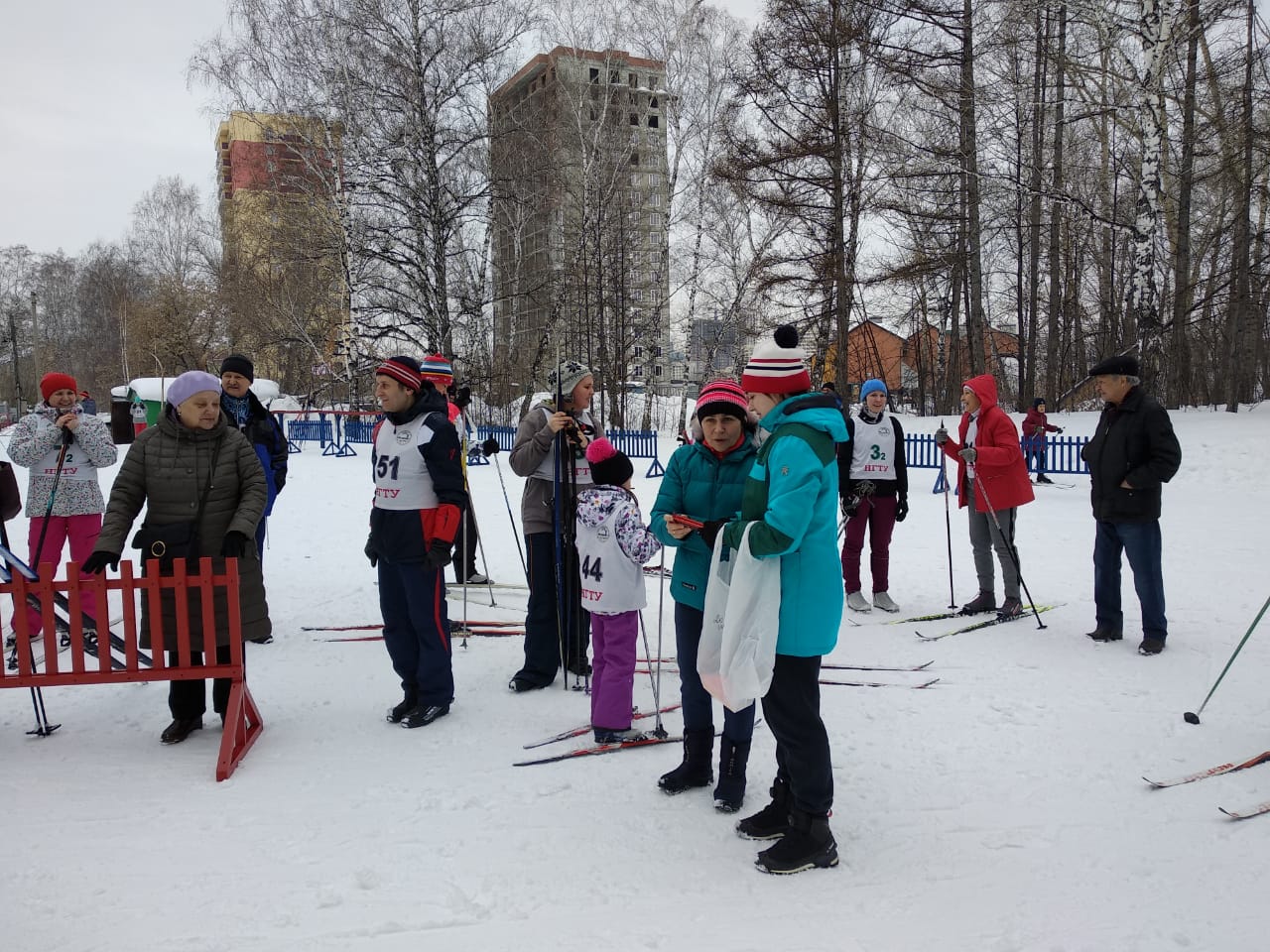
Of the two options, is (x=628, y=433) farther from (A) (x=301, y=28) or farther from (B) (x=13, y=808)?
(B) (x=13, y=808)

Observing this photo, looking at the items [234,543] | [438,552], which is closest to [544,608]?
[438,552]

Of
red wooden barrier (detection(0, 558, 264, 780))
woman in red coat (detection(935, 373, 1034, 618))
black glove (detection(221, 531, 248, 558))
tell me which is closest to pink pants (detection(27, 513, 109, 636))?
red wooden barrier (detection(0, 558, 264, 780))

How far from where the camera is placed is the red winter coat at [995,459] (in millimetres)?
5957

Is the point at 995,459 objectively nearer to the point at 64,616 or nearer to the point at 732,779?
the point at 732,779

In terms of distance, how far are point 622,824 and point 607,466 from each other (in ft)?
5.10

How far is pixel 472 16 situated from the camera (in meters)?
17.4

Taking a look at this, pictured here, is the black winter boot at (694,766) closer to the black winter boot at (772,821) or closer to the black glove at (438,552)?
the black winter boot at (772,821)

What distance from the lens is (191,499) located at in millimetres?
3918

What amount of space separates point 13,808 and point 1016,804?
158 inches

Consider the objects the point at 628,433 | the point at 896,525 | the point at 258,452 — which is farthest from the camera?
the point at 628,433

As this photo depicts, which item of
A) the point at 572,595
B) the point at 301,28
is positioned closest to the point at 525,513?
the point at 572,595

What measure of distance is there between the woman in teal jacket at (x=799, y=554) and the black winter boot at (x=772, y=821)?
0.14 meters

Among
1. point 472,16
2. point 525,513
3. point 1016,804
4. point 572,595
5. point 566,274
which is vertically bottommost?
point 1016,804

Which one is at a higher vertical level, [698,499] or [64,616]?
[698,499]
